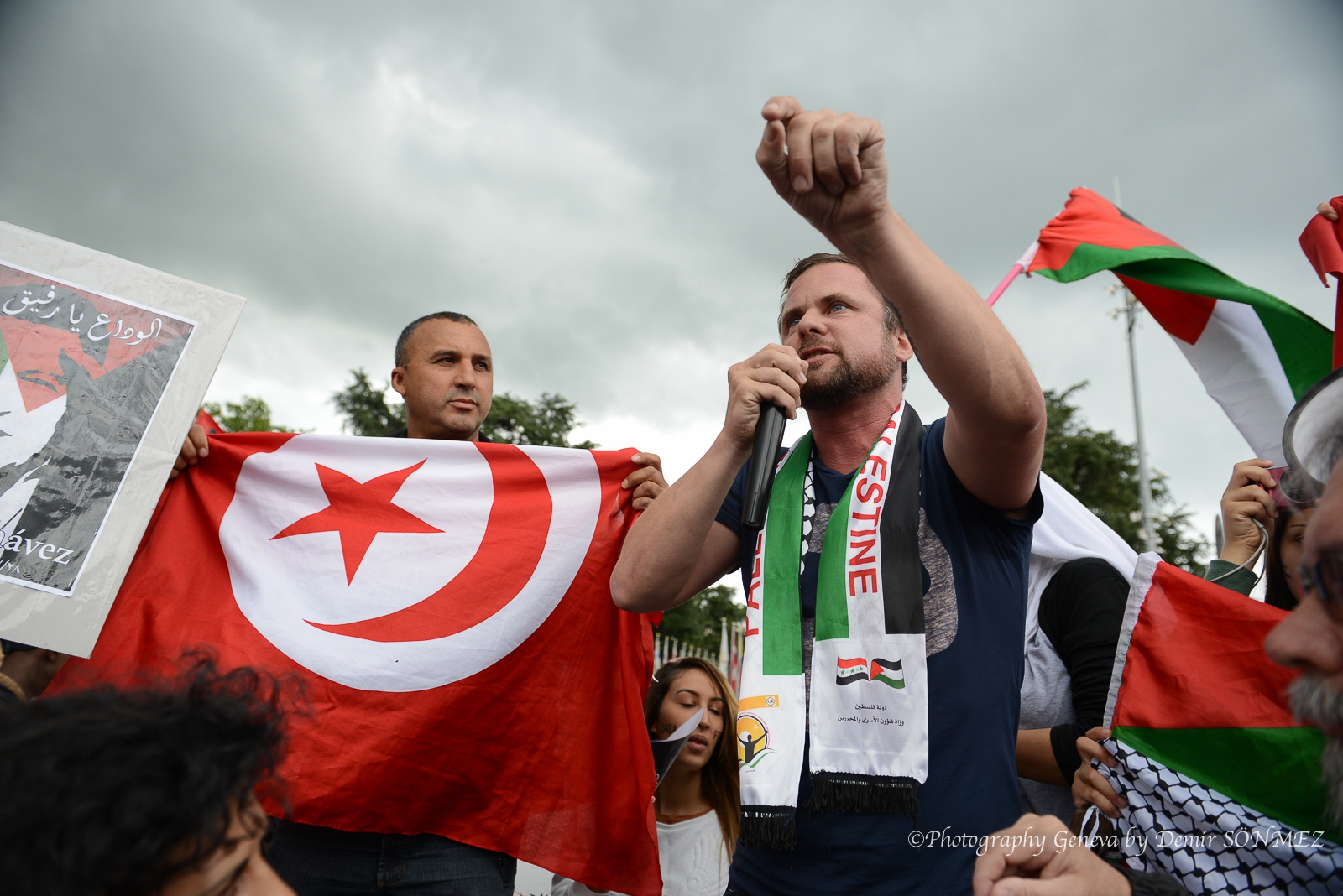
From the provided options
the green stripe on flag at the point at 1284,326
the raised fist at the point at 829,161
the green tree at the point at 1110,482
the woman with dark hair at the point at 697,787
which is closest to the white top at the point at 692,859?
the woman with dark hair at the point at 697,787

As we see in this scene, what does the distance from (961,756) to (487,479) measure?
74.8 inches

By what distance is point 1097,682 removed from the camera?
7.34 ft

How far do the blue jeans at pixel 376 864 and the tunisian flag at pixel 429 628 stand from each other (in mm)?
50

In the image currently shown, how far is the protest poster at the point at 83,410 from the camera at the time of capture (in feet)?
7.08

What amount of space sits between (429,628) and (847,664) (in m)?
1.45

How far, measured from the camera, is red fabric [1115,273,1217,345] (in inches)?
126

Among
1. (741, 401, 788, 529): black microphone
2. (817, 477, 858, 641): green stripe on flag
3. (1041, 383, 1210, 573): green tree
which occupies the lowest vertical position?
(817, 477, 858, 641): green stripe on flag

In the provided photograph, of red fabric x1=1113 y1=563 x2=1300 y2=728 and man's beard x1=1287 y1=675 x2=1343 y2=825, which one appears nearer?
man's beard x1=1287 y1=675 x2=1343 y2=825

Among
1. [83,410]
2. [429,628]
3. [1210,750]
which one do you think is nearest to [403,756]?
[429,628]

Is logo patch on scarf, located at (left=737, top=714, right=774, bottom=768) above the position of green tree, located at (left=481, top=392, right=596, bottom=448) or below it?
below

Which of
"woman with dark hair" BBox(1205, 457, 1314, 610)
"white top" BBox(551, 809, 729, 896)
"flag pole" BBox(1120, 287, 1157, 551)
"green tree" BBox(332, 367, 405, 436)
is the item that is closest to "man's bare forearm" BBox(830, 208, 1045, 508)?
"woman with dark hair" BBox(1205, 457, 1314, 610)

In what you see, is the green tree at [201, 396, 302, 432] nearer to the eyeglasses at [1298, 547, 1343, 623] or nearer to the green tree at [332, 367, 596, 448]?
the green tree at [332, 367, 596, 448]

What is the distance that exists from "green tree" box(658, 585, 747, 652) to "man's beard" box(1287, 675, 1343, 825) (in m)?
21.7

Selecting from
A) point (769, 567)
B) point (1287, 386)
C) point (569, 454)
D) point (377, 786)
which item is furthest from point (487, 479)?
point (1287, 386)
